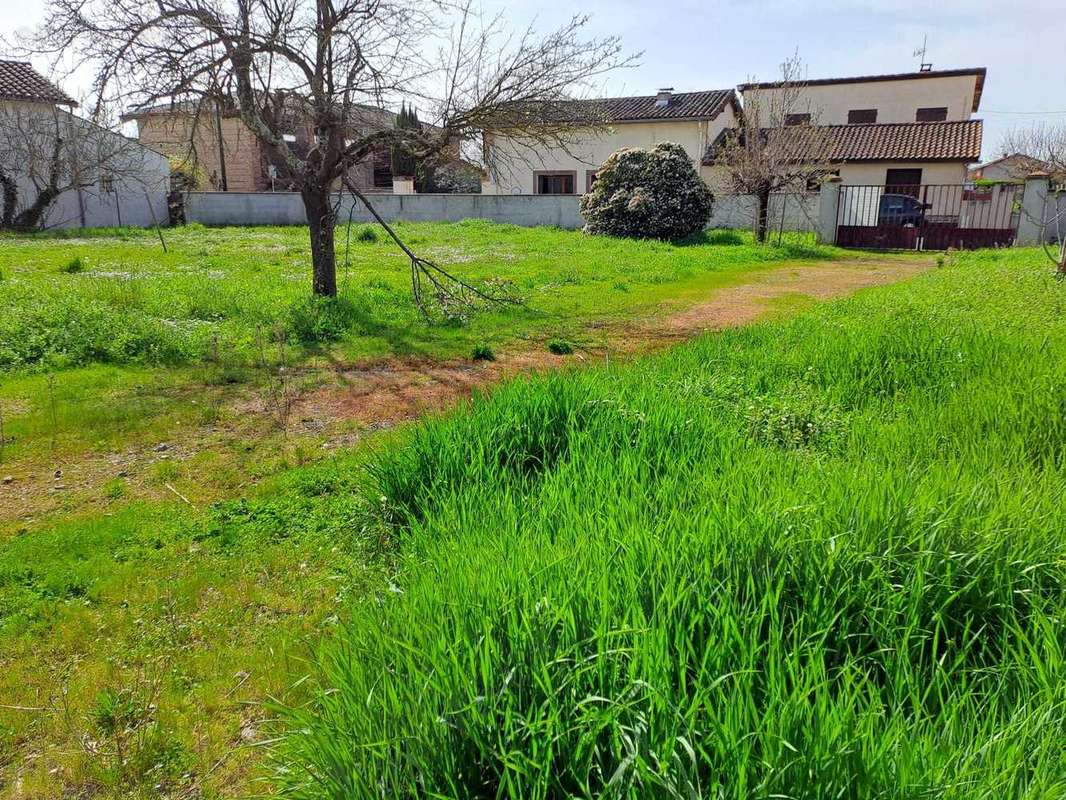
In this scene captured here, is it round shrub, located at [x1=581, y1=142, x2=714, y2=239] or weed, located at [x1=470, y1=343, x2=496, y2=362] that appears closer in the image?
weed, located at [x1=470, y1=343, x2=496, y2=362]

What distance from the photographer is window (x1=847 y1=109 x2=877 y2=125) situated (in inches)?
1650

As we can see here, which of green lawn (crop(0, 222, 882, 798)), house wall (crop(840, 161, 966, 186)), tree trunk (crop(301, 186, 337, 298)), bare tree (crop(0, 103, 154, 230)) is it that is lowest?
green lawn (crop(0, 222, 882, 798))

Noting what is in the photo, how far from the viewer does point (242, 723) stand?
8.47 ft

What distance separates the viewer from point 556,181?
37344 millimetres

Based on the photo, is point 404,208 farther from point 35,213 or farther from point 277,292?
point 277,292

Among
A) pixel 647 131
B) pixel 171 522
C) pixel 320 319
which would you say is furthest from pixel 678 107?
pixel 171 522

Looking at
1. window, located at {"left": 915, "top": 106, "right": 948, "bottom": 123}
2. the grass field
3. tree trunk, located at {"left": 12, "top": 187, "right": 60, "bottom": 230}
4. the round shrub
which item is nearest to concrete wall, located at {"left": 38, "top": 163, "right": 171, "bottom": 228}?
tree trunk, located at {"left": 12, "top": 187, "right": 60, "bottom": 230}

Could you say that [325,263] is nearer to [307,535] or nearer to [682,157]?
[307,535]

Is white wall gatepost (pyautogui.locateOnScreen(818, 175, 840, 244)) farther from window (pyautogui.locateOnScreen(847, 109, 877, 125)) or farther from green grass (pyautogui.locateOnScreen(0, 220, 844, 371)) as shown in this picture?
window (pyautogui.locateOnScreen(847, 109, 877, 125))

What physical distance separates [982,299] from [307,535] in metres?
9.15

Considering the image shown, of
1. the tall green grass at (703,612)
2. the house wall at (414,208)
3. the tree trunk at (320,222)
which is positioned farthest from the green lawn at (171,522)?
the house wall at (414,208)

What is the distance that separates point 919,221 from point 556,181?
18.3m

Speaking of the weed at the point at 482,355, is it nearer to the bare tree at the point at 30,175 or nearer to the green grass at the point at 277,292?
the green grass at the point at 277,292

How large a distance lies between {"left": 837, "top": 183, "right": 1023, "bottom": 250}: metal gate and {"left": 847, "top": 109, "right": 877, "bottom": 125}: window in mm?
17006
